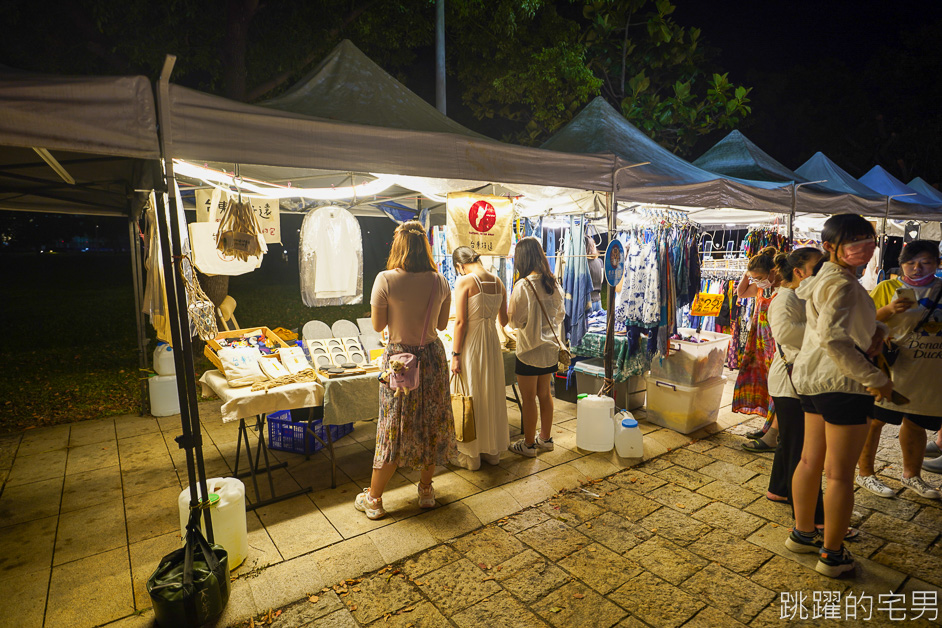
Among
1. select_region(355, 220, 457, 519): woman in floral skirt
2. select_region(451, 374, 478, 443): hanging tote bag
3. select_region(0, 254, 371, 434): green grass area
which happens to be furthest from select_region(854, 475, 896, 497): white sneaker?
select_region(0, 254, 371, 434): green grass area

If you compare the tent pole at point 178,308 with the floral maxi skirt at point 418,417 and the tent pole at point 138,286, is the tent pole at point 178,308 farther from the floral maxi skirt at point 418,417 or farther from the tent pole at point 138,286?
the tent pole at point 138,286

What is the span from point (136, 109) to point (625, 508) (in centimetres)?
387

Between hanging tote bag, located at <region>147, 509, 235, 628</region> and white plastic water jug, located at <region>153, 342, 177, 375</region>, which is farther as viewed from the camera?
white plastic water jug, located at <region>153, 342, 177, 375</region>

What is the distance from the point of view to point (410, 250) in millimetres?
3188

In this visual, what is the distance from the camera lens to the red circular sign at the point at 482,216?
14.0 feet

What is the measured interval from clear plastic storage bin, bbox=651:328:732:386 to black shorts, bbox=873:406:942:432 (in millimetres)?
1425

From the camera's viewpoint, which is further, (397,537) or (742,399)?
(742,399)

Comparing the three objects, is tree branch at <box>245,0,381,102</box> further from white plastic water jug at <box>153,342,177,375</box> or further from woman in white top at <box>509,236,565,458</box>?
woman in white top at <box>509,236,565,458</box>

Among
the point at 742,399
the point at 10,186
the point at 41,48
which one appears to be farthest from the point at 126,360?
the point at 742,399

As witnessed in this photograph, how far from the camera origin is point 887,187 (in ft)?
26.5

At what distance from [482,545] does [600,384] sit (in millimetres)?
2773

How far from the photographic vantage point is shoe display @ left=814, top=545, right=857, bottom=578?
2.69 meters

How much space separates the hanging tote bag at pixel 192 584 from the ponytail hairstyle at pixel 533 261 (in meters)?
2.96

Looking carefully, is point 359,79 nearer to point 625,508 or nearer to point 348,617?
point 348,617
